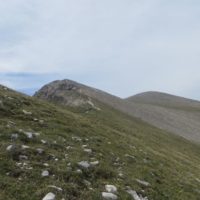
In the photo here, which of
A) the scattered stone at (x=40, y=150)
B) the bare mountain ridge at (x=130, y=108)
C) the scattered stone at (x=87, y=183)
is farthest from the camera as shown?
the bare mountain ridge at (x=130, y=108)

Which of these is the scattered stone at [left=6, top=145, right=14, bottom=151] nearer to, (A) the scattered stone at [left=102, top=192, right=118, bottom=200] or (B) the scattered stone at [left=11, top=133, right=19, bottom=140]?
(B) the scattered stone at [left=11, top=133, right=19, bottom=140]

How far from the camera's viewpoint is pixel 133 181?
13.8 m

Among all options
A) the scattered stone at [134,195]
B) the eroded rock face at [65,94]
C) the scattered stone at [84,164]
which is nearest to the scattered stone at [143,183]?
the scattered stone at [134,195]

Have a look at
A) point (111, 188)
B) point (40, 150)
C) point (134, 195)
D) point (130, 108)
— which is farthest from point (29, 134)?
point (130, 108)

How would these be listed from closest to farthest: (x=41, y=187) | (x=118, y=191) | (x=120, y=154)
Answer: (x=41, y=187), (x=118, y=191), (x=120, y=154)

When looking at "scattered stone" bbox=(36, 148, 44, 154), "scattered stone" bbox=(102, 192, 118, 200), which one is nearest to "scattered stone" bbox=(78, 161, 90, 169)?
"scattered stone" bbox=(36, 148, 44, 154)

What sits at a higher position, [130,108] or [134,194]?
[130,108]

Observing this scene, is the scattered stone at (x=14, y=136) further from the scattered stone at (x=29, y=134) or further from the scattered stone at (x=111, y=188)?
the scattered stone at (x=111, y=188)

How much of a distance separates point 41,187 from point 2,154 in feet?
8.29

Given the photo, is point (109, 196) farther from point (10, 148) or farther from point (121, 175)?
point (10, 148)

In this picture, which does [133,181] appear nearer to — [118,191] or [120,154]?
[118,191]

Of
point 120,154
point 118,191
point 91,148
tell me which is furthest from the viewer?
point 120,154

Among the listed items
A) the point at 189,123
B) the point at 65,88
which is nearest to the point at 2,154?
the point at 65,88

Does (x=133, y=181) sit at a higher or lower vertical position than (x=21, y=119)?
lower
